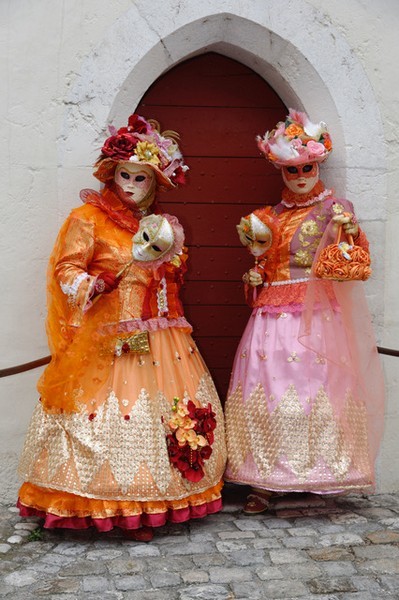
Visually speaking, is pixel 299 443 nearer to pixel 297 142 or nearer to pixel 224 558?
pixel 224 558

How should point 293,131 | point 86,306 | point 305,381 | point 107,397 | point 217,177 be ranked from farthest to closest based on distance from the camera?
1. point 217,177
2. point 293,131
3. point 305,381
4. point 107,397
5. point 86,306

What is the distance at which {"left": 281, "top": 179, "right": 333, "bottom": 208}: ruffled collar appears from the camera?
13.8ft

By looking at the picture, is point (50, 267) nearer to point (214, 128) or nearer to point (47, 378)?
point (47, 378)

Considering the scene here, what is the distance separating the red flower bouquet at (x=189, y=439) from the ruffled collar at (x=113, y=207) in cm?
88

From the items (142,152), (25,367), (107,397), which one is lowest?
(107,397)

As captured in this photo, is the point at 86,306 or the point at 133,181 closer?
the point at 86,306

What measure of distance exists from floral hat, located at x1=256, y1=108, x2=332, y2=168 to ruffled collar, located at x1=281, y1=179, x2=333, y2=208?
0.54 ft

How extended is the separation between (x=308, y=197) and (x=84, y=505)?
1.93 metres

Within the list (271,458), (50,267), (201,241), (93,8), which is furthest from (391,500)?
(93,8)

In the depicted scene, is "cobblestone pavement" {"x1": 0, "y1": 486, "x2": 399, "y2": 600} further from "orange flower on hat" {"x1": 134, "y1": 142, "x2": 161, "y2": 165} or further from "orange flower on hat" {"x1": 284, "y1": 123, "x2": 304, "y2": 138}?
"orange flower on hat" {"x1": 284, "y1": 123, "x2": 304, "y2": 138}

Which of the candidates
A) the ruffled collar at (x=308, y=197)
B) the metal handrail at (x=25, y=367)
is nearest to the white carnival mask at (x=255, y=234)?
the ruffled collar at (x=308, y=197)

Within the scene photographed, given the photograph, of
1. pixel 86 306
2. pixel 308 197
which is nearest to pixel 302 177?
pixel 308 197

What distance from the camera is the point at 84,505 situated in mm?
3652

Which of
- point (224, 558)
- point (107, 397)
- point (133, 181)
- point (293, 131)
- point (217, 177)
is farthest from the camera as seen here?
point (217, 177)
